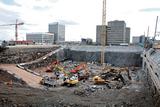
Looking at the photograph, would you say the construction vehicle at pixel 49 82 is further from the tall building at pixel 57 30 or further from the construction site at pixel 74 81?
the tall building at pixel 57 30

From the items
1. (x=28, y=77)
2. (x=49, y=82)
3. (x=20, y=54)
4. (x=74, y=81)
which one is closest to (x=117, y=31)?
(x=20, y=54)

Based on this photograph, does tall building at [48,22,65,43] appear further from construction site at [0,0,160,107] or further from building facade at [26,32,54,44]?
construction site at [0,0,160,107]

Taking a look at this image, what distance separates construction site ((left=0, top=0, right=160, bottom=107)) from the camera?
22.6 m

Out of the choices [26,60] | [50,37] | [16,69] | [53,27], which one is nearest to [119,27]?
[50,37]

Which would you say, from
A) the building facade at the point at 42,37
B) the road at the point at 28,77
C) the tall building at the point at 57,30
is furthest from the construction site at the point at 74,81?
the tall building at the point at 57,30

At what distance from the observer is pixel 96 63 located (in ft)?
188

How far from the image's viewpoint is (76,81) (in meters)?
33.4

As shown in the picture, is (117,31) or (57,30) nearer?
(117,31)

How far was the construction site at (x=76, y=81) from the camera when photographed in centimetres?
2258

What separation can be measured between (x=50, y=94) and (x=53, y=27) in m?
135

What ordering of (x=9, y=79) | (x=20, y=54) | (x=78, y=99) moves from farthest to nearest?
(x=20, y=54) < (x=9, y=79) < (x=78, y=99)

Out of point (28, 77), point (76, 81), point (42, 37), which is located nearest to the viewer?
point (76, 81)

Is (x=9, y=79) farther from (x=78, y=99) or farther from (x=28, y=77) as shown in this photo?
(x=78, y=99)

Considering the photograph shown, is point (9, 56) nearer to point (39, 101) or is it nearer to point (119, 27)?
point (39, 101)
